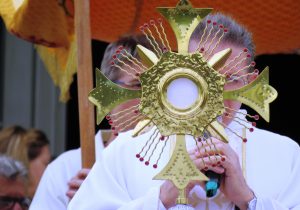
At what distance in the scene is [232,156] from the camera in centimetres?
252

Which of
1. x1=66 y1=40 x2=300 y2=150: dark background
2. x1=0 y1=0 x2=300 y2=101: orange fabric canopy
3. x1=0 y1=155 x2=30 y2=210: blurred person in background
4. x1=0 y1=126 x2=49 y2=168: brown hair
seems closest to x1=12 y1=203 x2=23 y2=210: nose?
x1=0 y1=155 x2=30 y2=210: blurred person in background

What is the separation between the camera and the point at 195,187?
2654mm

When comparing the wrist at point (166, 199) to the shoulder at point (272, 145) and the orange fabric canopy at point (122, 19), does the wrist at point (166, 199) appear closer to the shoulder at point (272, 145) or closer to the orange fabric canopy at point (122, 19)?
the shoulder at point (272, 145)

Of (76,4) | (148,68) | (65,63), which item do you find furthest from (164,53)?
(65,63)

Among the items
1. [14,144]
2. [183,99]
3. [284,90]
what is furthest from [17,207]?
[284,90]

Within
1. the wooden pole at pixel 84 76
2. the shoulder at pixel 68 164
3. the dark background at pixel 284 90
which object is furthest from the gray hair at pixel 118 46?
the dark background at pixel 284 90

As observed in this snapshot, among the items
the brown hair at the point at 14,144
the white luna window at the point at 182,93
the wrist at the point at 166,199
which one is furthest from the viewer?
the brown hair at the point at 14,144

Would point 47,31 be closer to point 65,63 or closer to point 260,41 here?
point 65,63

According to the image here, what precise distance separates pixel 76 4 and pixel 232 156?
0.79 metres

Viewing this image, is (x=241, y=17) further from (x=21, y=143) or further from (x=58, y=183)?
(x=21, y=143)

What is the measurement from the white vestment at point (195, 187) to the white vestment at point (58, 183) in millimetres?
751

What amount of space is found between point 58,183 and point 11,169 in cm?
17

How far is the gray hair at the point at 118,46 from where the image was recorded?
331cm

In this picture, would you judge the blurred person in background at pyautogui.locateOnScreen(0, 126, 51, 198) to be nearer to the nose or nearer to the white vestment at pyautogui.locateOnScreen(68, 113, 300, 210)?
the nose
